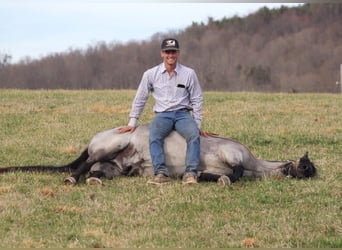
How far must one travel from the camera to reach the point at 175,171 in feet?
25.8

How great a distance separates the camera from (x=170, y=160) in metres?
7.86

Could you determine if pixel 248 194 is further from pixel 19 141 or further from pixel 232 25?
pixel 232 25

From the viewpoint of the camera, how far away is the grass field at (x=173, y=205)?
5.19 m

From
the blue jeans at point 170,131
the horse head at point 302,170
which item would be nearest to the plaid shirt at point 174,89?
the blue jeans at point 170,131

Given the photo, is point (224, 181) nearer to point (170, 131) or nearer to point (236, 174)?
point (236, 174)

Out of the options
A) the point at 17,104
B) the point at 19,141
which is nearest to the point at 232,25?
the point at 17,104

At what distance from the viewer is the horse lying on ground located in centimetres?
773

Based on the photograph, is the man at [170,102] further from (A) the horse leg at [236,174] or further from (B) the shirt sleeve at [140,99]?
(A) the horse leg at [236,174]

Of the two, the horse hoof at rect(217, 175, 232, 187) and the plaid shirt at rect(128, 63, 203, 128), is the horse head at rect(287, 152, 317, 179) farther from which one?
the plaid shirt at rect(128, 63, 203, 128)

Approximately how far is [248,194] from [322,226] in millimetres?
1412

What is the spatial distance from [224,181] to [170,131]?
3.63 ft

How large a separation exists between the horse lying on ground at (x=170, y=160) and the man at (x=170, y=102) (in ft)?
0.55

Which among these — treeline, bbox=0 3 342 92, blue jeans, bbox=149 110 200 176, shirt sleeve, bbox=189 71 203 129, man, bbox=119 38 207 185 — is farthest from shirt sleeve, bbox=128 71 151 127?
treeline, bbox=0 3 342 92

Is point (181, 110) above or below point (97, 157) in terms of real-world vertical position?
above
